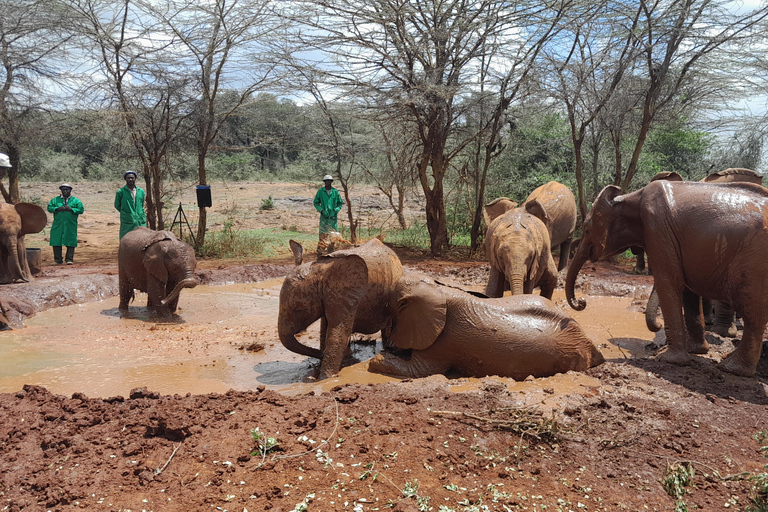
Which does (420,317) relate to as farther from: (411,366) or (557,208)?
(557,208)

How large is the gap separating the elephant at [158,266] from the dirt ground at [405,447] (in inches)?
153

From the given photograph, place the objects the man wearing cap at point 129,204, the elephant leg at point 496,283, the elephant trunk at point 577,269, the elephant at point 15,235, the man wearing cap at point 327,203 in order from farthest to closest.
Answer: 1. the man wearing cap at point 327,203
2. the man wearing cap at point 129,204
3. the elephant at point 15,235
4. the elephant leg at point 496,283
5. the elephant trunk at point 577,269

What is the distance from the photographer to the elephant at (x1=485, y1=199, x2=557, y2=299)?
22.7ft

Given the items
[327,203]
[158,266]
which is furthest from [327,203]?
[158,266]

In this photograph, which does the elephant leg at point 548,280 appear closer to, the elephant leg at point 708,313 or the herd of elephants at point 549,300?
the herd of elephants at point 549,300

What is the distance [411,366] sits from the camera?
5.59 m

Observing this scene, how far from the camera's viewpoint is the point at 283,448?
12.4 feet

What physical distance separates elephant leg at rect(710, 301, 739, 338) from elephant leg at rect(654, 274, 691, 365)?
1.98m

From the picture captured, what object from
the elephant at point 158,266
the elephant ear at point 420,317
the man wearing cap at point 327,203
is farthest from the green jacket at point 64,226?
the elephant ear at point 420,317

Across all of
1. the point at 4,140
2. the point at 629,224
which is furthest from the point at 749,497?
the point at 4,140

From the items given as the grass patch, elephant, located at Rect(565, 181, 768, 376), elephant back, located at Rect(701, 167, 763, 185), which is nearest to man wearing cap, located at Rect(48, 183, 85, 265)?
the grass patch

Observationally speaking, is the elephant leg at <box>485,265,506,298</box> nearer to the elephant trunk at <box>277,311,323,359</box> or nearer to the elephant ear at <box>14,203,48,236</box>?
the elephant trunk at <box>277,311,323,359</box>

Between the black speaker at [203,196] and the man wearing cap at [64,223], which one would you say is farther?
the black speaker at [203,196]

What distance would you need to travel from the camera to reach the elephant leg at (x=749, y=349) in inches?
206
